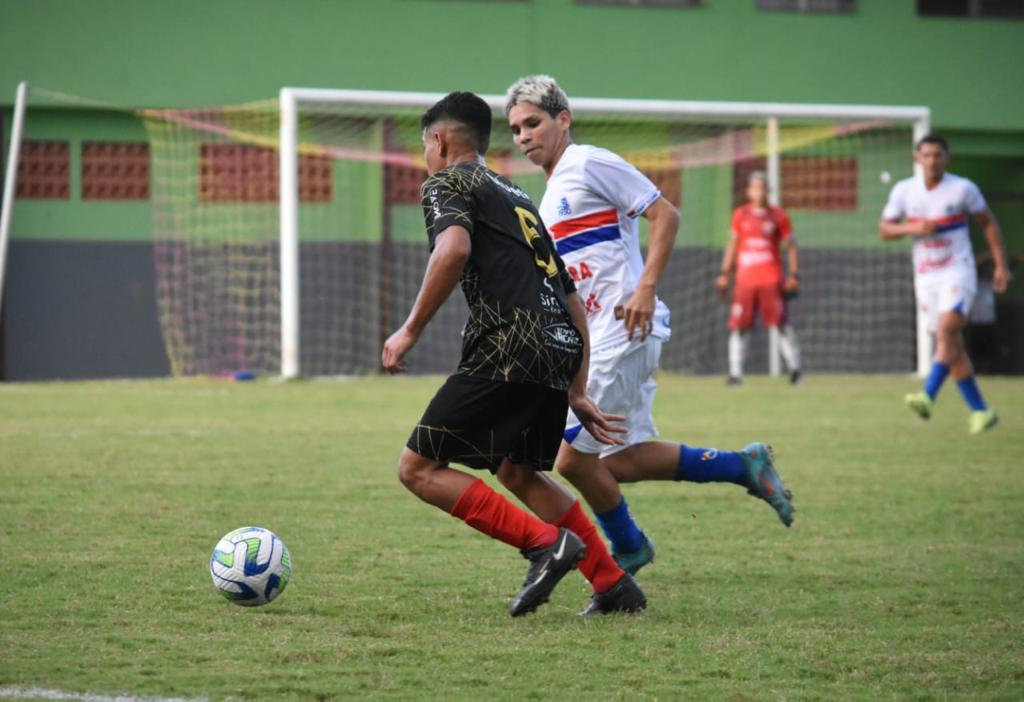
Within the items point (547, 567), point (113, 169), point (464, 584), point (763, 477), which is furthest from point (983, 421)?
point (113, 169)

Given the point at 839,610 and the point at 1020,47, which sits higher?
the point at 1020,47

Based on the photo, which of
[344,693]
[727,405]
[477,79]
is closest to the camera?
A: [344,693]

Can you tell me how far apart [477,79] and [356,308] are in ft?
11.2

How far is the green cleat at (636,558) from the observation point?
5.49 meters

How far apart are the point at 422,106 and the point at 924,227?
7028 mm

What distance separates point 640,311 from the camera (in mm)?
5293

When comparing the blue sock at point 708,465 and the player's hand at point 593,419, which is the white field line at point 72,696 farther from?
the blue sock at point 708,465

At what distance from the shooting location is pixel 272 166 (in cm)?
1873

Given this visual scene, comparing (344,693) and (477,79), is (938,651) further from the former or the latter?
(477,79)

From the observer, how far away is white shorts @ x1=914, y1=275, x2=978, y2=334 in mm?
11086

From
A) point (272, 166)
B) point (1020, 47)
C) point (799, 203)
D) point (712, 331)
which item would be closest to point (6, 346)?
point (272, 166)

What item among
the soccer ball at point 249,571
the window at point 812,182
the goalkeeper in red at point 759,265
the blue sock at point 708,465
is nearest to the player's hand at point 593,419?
the blue sock at point 708,465

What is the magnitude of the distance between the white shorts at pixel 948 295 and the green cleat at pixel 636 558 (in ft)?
20.5

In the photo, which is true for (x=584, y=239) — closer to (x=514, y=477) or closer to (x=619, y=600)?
(x=514, y=477)
